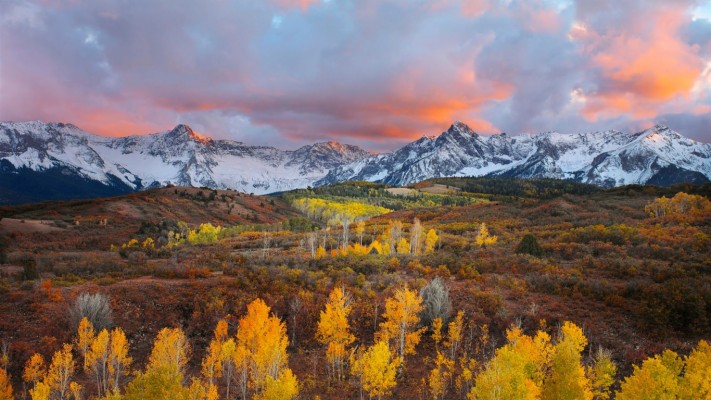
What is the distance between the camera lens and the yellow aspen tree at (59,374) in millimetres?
27062

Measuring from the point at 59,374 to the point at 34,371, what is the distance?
4.87 ft

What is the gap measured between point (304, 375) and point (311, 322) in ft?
24.5

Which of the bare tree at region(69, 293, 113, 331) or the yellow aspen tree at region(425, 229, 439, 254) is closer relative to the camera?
the bare tree at region(69, 293, 113, 331)

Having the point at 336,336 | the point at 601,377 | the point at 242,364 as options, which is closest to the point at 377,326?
the point at 336,336

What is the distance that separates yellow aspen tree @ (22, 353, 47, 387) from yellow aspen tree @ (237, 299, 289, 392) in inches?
519

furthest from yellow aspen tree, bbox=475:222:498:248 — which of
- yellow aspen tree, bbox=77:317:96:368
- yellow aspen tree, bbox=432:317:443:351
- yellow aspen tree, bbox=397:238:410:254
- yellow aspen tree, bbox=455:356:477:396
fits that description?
yellow aspen tree, bbox=77:317:96:368

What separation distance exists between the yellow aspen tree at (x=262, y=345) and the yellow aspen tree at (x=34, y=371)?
13178 mm

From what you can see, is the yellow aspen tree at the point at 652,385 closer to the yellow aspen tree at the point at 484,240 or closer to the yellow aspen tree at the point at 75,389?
the yellow aspen tree at the point at 75,389

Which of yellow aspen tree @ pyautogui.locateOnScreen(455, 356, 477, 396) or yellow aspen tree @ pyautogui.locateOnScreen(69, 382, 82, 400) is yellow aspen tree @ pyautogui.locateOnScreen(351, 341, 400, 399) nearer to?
yellow aspen tree @ pyautogui.locateOnScreen(455, 356, 477, 396)

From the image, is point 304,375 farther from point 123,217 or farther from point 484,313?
point 123,217

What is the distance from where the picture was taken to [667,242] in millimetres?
62906

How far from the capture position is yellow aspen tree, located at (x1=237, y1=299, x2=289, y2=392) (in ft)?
94.8

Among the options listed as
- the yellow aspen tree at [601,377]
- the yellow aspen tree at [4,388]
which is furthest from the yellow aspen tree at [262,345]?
the yellow aspen tree at [601,377]

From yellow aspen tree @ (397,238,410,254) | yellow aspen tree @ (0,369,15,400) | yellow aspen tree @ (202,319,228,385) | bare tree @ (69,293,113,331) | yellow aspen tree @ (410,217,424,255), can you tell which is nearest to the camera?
yellow aspen tree @ (0,369,15,400)
